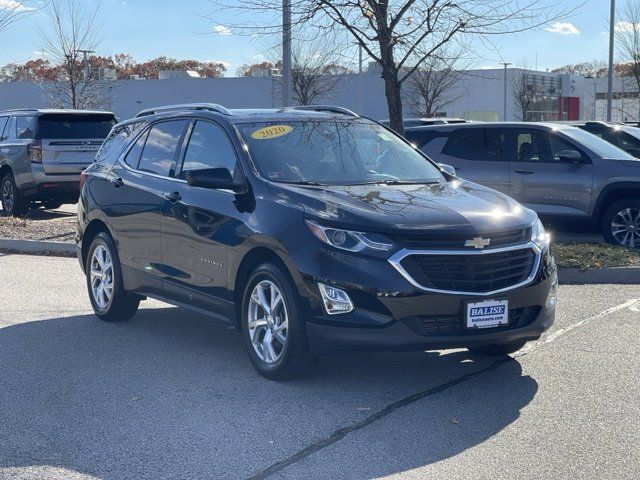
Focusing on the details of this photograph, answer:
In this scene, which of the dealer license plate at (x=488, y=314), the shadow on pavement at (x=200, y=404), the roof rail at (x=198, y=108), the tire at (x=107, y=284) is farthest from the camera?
the tire at (x=107, y=284)

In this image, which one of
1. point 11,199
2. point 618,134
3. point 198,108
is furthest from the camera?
point 11,199

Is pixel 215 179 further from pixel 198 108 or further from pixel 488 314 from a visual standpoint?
pixel 488 314

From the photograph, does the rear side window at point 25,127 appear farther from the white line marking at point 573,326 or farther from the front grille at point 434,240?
the front grille at point 434,240

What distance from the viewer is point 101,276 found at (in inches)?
337

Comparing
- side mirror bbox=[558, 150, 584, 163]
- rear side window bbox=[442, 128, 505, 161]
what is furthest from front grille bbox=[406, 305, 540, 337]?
rear side window bbox=[442, 128, 505, 161]

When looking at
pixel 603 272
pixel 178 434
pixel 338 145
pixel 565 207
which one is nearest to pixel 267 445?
pixel 178 434

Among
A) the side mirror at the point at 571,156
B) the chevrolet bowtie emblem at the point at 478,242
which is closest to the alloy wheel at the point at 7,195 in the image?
the side mirror at the point at 571,156

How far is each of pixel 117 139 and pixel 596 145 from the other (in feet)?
23.4

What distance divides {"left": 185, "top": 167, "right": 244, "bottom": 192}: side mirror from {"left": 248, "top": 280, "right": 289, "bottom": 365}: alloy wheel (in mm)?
770

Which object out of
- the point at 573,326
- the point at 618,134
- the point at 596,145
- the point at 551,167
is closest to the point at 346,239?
the point at 573,326

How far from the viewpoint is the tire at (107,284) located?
834cm

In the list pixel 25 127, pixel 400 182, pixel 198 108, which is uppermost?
pixel 198 108

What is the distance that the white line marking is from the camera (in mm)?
7266

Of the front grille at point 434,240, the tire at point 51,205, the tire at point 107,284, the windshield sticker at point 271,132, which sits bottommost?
the tire at point 51,205
